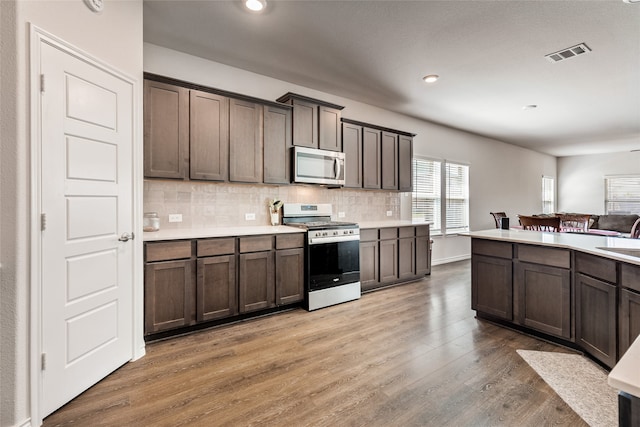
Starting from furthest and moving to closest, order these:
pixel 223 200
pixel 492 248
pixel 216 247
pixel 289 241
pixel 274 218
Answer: pixel 274 218 → pixel 223 200 → pixel 289 241 → pixel 492 248 → pixel 216 247

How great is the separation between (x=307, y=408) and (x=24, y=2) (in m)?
2.77

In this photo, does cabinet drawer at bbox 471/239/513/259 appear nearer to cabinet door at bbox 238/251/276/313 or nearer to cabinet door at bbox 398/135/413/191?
cabinet door at bbox 398/135/413/191

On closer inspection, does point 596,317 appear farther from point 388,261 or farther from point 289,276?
point 289,276

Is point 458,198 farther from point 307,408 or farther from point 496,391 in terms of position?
point 307,408

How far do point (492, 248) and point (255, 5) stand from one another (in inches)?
123

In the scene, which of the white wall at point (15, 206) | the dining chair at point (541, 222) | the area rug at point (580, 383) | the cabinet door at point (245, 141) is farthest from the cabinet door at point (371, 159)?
the white wall at point (15, 206)

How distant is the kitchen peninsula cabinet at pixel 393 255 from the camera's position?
3977mm

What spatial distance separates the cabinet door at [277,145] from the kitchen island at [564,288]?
226cm

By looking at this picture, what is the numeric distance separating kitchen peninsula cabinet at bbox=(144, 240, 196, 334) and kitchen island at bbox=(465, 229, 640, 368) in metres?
2.85

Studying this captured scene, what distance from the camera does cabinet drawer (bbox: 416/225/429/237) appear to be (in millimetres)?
4574

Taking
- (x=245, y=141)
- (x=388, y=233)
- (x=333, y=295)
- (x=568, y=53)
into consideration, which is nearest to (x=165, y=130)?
(x=245, y=141)

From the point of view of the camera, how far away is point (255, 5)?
7.84 feet

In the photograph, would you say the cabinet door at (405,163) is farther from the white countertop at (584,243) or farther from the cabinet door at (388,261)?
the white countertop at (584,243)

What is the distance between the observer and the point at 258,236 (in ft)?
9.87
